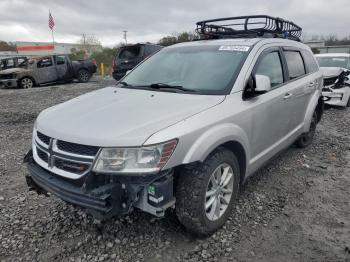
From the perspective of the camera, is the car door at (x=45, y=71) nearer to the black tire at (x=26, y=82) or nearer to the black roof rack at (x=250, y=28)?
the black tire at (x=26, y=82)

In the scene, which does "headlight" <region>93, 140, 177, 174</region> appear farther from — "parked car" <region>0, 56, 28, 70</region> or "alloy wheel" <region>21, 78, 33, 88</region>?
"parked car" <region>0, 56, 28, 70</region>

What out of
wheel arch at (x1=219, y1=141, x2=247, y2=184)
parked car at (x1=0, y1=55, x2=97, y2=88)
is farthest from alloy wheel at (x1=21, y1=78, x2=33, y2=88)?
wheel arch at (x1=219, y1=141, x2=247, y2=184)

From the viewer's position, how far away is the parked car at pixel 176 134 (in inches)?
89.4

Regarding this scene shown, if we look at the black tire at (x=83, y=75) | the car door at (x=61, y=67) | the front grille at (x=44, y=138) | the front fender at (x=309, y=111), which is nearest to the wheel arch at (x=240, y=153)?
the front grille at (x=44, y=138)

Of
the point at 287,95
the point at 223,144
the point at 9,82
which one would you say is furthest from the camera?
the point at 9,82

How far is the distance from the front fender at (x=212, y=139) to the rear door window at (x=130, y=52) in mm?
10342

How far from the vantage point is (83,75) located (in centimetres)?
1656

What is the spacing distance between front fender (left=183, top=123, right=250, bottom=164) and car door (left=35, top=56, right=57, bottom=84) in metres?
14.1

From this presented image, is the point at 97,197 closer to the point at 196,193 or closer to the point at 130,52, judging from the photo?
the point at 196,193

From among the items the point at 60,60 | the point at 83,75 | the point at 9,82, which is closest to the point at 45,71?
the point at 60,60

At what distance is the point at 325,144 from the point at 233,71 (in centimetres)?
334

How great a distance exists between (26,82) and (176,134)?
14305mm

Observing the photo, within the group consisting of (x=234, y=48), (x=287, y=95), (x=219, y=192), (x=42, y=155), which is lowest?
(x=219, y=192)

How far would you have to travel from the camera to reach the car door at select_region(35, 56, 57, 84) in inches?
583
